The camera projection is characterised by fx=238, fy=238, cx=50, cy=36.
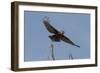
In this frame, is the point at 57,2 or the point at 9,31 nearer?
the point at 9,31

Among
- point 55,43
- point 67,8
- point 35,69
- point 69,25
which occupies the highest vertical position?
point 67,8

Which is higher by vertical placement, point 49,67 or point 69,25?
point 69,25

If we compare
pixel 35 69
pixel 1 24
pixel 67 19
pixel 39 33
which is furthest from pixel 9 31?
pixel 67 19

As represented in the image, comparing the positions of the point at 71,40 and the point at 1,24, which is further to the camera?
the point at 71,40

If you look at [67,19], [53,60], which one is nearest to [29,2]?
[67,19]

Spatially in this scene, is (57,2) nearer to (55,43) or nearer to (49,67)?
(55,43)

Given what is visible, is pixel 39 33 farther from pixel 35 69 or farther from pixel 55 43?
pixel 35 69

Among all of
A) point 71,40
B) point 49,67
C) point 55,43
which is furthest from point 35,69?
point 71,40

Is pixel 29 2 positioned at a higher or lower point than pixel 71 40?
higher
